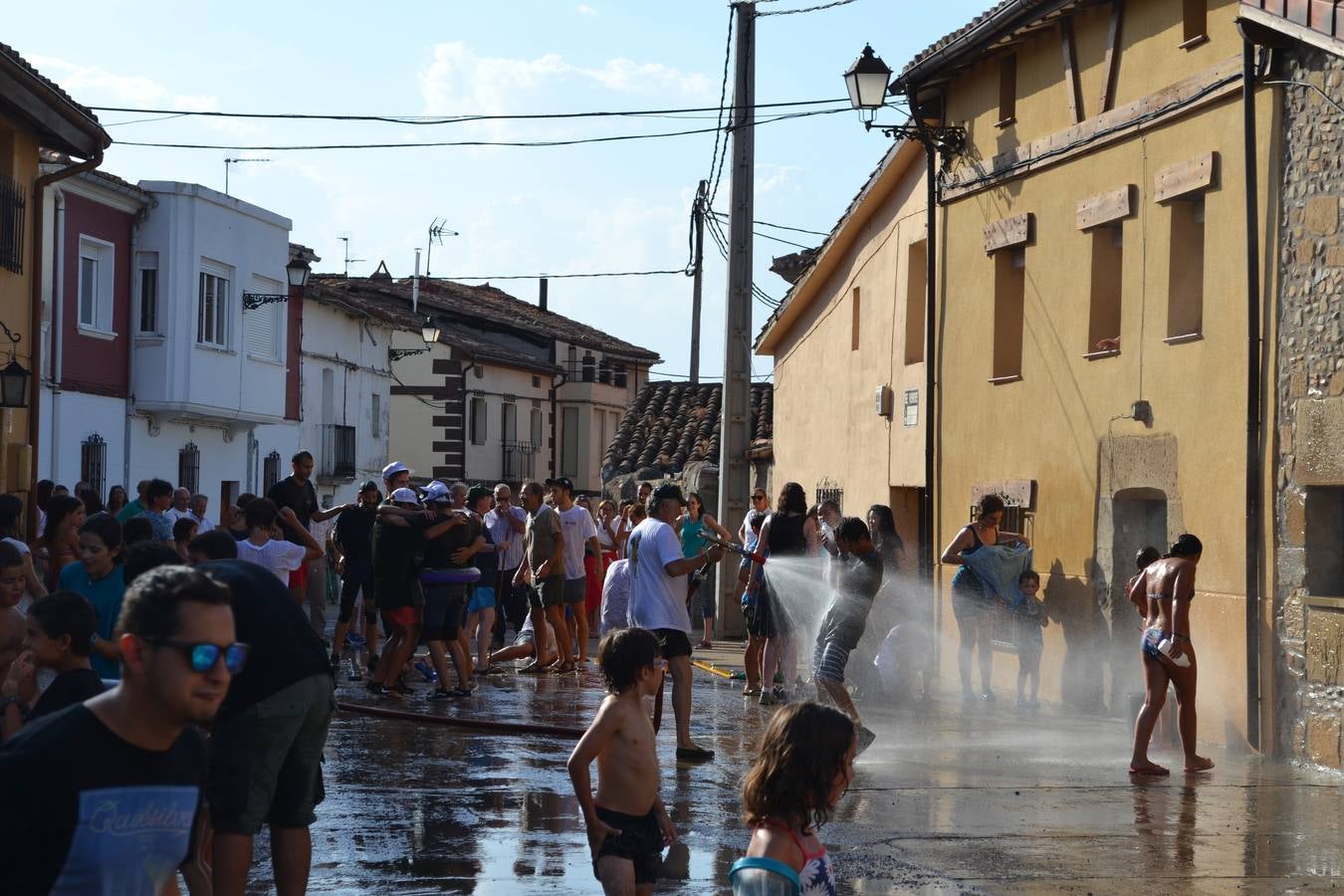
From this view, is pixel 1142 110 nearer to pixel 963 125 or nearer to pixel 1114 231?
pixel 1114 231

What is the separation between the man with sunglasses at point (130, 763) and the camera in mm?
3266

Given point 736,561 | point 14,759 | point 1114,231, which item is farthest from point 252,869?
point 736,561

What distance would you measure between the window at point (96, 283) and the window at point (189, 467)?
3.49 metres

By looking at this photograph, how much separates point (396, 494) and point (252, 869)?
686 cm

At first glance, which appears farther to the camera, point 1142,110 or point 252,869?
point 1142,110

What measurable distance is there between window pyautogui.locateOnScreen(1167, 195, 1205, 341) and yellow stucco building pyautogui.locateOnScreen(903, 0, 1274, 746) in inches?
0.6

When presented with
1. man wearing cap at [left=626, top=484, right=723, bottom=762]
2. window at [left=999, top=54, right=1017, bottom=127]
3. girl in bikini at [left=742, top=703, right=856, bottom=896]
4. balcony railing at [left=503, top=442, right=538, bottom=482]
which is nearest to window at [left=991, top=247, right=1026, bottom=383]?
window at [left=999, top=54, right=1017, bottom=127]

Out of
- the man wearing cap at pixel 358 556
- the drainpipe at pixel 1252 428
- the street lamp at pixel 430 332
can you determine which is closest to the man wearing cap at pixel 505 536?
the man wearing cap at pixel 358 556

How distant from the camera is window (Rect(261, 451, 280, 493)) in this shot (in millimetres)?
36281

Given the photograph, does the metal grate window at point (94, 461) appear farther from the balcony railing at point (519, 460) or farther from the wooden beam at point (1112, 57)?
the balcony railing at point (519, 460)

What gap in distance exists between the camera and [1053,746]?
41.5 ft

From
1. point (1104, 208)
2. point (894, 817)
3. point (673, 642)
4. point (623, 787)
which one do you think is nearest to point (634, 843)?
point (623, 787)

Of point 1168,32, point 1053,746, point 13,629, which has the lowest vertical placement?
point 1053,746

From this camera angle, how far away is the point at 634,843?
605 cm
